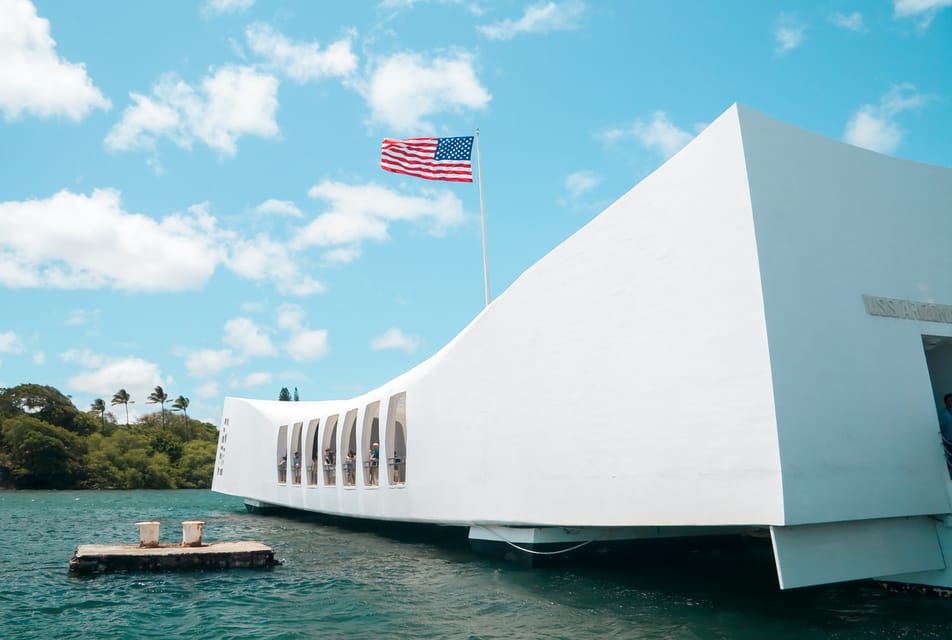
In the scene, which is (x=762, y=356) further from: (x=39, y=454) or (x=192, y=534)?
(x=39, y=454)

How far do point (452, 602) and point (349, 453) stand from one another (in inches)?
496

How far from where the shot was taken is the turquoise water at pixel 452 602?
7254 mm

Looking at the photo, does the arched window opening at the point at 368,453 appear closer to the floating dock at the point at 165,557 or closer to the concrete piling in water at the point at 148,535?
the floating dock at the point at 165,557

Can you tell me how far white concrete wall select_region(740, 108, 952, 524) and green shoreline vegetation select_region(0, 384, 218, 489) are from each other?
5750cm

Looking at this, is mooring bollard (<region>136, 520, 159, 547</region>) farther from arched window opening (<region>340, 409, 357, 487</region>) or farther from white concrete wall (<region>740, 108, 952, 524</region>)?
white concrete wall (<region>740, 108, 952, 524</region>)

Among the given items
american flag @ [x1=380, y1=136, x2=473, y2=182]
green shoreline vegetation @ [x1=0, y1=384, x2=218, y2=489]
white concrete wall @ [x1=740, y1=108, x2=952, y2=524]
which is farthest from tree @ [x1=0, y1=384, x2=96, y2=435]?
white concrete wall @ [x1=740, y1=108, x2=952, y2=524]

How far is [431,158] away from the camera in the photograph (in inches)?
586

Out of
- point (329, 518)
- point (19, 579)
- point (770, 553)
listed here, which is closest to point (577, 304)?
point (770, 553)

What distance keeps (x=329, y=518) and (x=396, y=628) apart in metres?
17.6

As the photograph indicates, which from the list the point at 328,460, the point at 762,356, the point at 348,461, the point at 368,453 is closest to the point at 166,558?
the point at 368,453

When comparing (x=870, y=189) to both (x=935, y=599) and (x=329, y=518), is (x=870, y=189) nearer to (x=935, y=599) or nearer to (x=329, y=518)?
(x=935, y=599)

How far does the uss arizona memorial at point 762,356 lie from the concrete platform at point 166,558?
5.48 meters

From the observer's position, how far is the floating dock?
11.6 meters

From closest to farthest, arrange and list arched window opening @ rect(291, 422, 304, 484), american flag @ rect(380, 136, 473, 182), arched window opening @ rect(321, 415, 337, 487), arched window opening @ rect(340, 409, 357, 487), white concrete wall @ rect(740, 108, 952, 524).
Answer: white concrete wall @ rect(740, 108, 952, 524)
american flag @ rect(380, 136, 473, 182)
arched window opening @ rect(340, 409, 357, 487)
arched window opening @ rect(321, 415, 337, 487)
arched window opening @ rect(291, 422, 304, 484)
